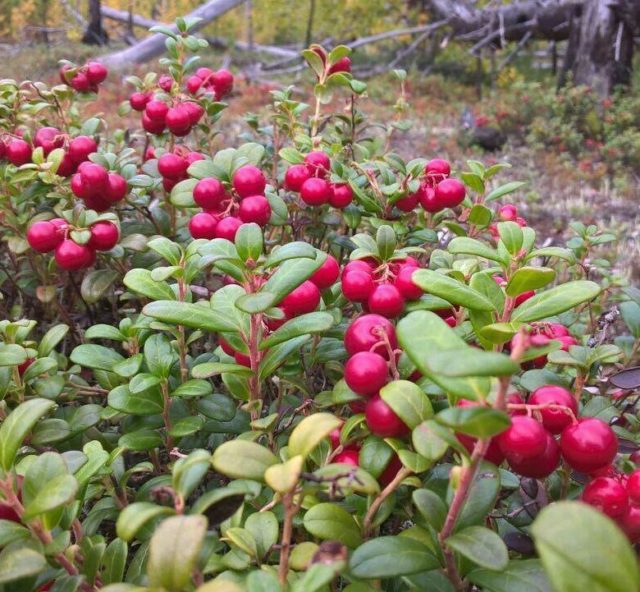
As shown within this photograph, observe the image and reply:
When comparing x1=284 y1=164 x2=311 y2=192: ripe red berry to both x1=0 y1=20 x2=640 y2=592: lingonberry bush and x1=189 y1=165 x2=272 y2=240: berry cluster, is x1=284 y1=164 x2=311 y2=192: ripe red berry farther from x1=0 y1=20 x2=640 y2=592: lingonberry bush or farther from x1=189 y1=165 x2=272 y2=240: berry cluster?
x1=189 y1=165 x2=272 y2=240: berry cluster

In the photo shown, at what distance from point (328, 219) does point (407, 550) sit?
1139 millimetres

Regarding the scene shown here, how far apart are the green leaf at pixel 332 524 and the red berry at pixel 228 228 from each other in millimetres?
644

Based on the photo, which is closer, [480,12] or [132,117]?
[132,117]

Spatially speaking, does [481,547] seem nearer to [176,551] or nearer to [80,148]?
[176,551]

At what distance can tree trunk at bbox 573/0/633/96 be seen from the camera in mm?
8227

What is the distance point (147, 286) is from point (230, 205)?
321 millimetres

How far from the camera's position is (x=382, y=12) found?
1523cm

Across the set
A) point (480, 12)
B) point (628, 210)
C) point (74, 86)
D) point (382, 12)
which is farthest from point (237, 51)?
point (74, 86)

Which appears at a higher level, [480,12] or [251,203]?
[480,12]

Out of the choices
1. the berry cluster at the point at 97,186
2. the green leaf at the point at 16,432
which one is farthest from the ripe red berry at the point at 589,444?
the berry cluster at the point at 97,186

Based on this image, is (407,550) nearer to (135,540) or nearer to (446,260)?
(135,540)

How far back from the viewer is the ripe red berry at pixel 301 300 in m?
1.15

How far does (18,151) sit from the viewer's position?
5.82 ft

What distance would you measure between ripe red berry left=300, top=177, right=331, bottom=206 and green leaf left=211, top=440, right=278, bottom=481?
34.6 inches
